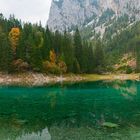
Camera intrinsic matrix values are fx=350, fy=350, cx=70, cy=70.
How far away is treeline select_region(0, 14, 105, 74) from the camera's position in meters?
106

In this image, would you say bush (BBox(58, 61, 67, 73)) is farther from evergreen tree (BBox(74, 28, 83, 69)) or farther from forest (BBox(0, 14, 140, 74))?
evergreen tree (BBox(74, 28, 83, 69))

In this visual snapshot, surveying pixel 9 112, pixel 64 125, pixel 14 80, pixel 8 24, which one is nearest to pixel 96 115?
pixel 64 125

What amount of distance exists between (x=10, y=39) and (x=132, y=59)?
99051 millimetres

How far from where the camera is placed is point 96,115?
43375 millimetres

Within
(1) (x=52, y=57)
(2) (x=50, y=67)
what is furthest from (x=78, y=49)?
(2) (x=50, y=67)

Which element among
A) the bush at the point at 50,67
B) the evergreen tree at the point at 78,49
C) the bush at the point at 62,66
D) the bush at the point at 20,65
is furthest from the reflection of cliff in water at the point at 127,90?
the evergreen tree at the point at 78,49

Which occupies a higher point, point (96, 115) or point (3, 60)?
point (3, 60)

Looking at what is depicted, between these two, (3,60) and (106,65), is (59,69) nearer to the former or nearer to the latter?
(3,60)

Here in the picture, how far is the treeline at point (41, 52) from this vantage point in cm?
10644

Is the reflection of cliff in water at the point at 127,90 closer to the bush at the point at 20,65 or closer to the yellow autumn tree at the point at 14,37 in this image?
the bush at the point at 20,65

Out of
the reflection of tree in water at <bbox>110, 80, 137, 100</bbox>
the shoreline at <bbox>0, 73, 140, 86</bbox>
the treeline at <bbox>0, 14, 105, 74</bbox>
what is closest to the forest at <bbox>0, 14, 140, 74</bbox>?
the treeline at <bbox>0, 14, 105, 74</bbox>

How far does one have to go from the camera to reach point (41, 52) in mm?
115500

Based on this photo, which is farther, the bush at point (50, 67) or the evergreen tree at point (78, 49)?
the evergreen tree at point (78, 49)

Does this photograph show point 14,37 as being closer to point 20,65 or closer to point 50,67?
point 20,65
